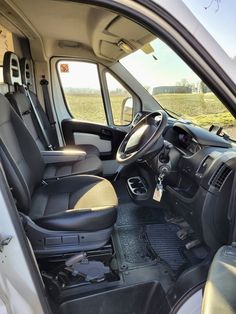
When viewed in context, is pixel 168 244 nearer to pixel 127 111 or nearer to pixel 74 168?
pixel 74 168

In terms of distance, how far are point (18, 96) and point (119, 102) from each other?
1.16 m

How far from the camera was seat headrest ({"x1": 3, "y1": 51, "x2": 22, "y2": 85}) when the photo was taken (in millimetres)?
2441

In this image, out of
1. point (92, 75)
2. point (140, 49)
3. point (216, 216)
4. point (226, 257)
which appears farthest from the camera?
point (92, 75)

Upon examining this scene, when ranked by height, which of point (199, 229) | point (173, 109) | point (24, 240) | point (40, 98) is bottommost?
point (199, 229)

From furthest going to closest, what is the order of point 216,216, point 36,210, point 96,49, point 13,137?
point 96,49, point 13,137, point 36,210, point 216,216

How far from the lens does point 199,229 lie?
1456mm

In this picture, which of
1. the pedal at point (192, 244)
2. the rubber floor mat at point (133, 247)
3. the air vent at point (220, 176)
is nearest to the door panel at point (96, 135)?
the rubber floor mat at point (133, 247)

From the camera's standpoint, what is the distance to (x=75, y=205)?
67.7 inches

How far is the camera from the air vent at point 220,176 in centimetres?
131

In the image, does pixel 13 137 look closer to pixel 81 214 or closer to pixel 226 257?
pixel 81 214

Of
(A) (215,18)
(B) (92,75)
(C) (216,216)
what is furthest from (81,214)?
(B) (92,75)

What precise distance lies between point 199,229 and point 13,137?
117cm

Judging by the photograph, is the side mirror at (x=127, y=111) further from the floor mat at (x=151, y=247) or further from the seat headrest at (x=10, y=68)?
the floor mat at (x=151, y=247)

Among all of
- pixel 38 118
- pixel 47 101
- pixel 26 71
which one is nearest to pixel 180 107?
pixel 38 118
